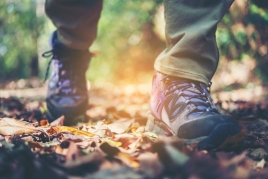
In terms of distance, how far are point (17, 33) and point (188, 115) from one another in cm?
829

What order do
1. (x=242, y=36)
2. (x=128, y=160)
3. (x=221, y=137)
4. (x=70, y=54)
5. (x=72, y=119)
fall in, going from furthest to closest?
1. (x=242, y=36)
2. (x=70, y=54)
3. (x=72, y=119)
4. (x=221, y=137)
5. (x=128, y=160)

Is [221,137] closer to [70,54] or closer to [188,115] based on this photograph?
[188,115]

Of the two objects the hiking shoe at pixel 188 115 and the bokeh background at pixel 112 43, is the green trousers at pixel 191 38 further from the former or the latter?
the bokeh background at pixel 112 43

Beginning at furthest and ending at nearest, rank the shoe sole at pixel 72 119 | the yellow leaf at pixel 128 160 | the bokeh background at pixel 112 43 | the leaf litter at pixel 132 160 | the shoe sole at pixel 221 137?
the bokeh background at pixel 112 43 → the shoe sole at pixel 72 119 → the shoe sole at pixel 221 137 → the yellow leaf at pixel 128 160 → the leaf litter at pixel 132 160

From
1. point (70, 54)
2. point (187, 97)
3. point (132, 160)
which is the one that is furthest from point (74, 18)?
point (132, 160)

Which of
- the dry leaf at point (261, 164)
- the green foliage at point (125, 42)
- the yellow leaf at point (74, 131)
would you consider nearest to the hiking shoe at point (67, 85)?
the yellow leaf at point (74, 131)

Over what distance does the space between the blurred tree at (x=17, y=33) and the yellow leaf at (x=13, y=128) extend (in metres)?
6.57

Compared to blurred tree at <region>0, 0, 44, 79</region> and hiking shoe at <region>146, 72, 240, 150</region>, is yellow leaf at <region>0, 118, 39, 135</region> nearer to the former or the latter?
hiking shoe at <region>146, 72, 240, 150</region>

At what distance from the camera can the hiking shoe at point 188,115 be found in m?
1.06

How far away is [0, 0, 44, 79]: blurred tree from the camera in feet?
26.4

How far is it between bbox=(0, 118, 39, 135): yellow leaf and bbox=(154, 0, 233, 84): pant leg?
Result: 24.4 inches

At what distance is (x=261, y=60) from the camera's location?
4.27m

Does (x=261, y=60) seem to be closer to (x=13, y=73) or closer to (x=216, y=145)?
(x=216, y=145)

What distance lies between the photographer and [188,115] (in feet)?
4.00
